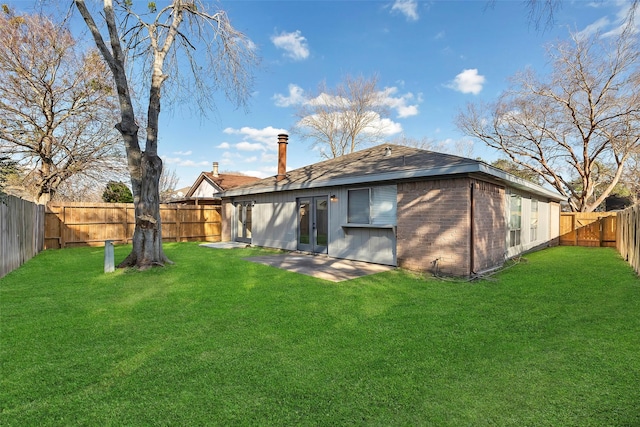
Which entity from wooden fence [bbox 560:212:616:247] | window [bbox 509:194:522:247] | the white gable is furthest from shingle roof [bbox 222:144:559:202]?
the white gable

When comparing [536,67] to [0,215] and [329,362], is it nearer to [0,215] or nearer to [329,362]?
[329,362]

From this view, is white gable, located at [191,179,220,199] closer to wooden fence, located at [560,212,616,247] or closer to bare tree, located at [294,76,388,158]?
bare tree, located at [294,76,388,158]

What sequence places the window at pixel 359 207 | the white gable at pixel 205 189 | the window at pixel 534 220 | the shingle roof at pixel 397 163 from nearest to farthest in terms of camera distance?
the shingle roof at pixel 397 163 < the window at pixel 359 207 < the window at pixel 534 220 < the white gable at pixel 205 189

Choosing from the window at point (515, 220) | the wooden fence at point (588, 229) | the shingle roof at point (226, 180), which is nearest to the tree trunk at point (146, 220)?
the window at point (515, 220)

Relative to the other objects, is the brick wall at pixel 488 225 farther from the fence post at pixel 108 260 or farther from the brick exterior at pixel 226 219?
the brick exterior at pixel 226 219

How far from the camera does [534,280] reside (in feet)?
21.9

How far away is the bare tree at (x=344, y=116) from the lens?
2588cm

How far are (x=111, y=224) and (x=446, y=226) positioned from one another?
43.9 ft

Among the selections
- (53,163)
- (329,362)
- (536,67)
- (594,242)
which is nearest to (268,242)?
(329,362)

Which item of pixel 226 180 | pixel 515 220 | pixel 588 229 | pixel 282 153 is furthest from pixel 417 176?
pixel 226 180

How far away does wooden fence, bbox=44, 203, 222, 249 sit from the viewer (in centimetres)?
1244

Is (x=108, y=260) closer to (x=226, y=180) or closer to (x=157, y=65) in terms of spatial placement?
(x=157, y=65)

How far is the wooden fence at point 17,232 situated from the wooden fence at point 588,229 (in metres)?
20.1

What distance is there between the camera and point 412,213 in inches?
297
